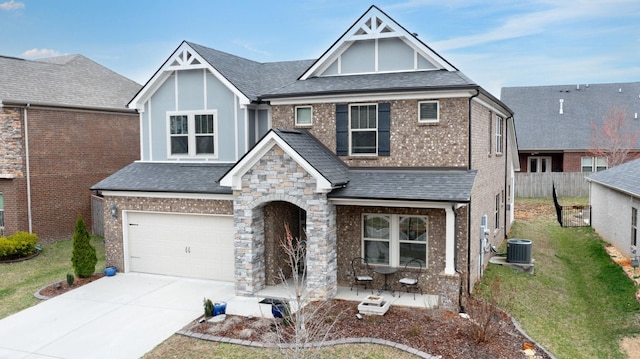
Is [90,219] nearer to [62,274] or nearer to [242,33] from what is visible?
[62,274]

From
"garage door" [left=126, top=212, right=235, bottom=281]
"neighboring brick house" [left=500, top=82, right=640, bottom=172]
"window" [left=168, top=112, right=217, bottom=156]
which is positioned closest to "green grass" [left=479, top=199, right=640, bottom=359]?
"garage door" [left=126, top=212, right=235, bottom=281]

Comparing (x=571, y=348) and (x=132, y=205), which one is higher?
(x=132, y=205)

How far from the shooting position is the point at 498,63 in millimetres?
40094

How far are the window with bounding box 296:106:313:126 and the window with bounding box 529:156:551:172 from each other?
28587 mm

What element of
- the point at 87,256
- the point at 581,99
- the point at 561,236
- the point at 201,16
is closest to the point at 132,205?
the point at 87,256

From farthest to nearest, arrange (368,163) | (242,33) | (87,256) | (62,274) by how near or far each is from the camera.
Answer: (242,33)
(62,274)
(87,256)
(368,163)

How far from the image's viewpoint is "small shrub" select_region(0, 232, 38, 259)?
1962 centimetres

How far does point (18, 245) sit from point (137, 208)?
6.22m

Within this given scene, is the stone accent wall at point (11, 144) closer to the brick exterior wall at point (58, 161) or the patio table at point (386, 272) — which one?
the brick exterior wall at point (58, 161)

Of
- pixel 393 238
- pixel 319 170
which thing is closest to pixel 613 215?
pixel 393 238

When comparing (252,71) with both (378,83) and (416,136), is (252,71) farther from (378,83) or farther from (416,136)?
(416,136)

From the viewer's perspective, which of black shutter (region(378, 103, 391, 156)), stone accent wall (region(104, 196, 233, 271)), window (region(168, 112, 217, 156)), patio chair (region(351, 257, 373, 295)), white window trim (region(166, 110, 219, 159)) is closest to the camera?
patio chair (region(351, 257, 373, 295))

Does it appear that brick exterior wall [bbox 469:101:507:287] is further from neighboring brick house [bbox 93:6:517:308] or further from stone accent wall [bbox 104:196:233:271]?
stone accent wall [bbox 104:196:233:271]

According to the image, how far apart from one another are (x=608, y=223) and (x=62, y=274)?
21.5 m
